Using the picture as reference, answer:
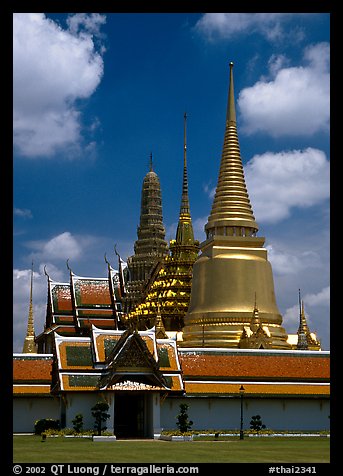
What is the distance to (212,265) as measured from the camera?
46.3 m

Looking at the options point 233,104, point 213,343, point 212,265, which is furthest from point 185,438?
point 233,104

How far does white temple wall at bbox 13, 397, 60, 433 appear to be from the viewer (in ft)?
111

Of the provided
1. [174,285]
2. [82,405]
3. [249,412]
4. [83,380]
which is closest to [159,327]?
[174,285]

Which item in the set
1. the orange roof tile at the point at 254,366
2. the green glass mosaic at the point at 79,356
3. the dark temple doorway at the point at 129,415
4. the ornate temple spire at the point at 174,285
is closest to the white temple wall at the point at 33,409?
the green glass mosaic at the point at 79,356

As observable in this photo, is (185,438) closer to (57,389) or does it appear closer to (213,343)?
(57,389)

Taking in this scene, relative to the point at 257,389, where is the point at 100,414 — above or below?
below

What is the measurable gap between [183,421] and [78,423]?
11.5ft

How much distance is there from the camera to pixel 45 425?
32000 mm

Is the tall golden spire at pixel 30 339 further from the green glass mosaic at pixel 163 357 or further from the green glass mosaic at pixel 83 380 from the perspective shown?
the green glass mosaic at pixel 83 380

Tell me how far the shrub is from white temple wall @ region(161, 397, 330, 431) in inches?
152

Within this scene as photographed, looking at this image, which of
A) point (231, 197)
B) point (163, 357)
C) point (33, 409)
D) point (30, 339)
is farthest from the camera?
point (30, 339)

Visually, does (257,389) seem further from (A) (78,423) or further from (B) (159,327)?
(B) (159,327)

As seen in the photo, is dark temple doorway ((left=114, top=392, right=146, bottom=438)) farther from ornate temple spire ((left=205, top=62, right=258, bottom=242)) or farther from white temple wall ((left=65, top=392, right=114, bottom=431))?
ornate temple spire ((left=205, top=62, right=258, bottom=242))

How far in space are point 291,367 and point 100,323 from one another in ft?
80.4
